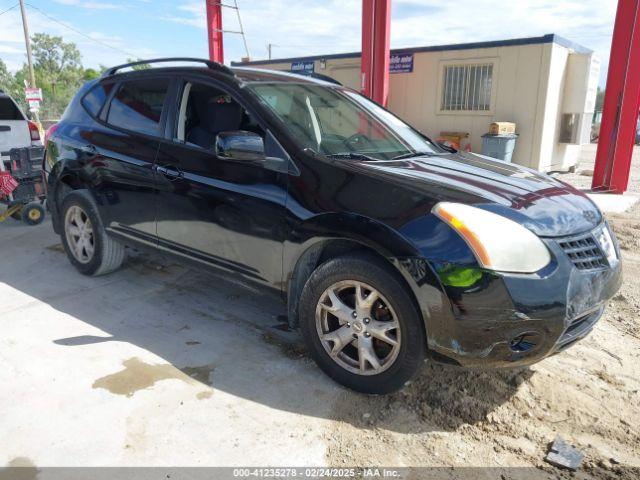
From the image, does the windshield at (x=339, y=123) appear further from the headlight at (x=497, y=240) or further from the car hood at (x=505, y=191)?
the headlight at (x=497, y=240)

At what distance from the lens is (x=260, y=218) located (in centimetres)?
310

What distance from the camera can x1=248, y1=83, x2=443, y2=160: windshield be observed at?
3.24 metres

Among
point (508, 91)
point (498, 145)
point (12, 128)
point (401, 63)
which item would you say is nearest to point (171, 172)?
point (12, 128)

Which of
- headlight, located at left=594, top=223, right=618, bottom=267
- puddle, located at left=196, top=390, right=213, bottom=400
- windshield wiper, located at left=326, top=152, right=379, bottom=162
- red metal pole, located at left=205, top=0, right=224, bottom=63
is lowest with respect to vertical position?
puddle, located at left=196, top=390, right=213, bottom=400

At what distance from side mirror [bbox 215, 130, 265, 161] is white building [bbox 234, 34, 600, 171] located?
381 inches

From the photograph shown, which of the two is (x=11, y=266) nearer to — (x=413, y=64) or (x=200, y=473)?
(x=200, y=473)

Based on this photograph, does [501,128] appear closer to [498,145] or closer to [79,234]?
[498,145]

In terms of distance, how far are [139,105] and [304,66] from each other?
10.9 metres

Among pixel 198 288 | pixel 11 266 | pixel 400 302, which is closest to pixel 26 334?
Result: pixel 198 288

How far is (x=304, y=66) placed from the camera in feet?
46.6

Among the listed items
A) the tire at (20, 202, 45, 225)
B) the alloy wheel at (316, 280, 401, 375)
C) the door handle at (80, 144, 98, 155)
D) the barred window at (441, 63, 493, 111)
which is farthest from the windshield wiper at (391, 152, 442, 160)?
the barred window at (441, 63, 493, 111)

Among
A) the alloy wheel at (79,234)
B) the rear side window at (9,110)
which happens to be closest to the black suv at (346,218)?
the alloy wheel at (79,234)

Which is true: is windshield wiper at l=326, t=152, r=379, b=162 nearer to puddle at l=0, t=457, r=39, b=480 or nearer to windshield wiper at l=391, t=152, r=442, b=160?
windshield wiper at l=391, t=152, r=442, b=160

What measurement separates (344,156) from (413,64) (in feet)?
34.1
